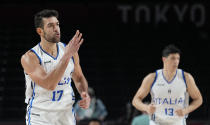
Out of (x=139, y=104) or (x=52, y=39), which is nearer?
(x=52, y=39)

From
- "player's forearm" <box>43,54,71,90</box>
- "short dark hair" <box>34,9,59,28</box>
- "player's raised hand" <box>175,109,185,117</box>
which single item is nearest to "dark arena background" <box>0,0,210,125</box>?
"player's raised hand" <box>175,109,185,117</box>

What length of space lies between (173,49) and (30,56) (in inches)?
96.1

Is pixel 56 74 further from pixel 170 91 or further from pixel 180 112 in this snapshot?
pixel 170 91

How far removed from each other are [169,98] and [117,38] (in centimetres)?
652

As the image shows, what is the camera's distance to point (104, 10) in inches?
485

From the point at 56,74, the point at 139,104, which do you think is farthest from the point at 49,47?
the point at 139,104

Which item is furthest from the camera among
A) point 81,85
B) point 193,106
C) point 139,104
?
point 139,104

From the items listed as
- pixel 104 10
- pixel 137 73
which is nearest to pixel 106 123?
pixel 137 73

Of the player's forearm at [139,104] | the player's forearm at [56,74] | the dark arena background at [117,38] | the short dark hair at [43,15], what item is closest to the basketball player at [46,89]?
the short dark hair at [43,15]

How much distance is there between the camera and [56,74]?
4066 mm

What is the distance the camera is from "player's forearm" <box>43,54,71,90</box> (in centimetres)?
402

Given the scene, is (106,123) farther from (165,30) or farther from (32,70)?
(32,70)

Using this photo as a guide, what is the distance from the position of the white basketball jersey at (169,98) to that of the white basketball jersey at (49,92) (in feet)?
7.11

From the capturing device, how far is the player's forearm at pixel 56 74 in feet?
13.2
